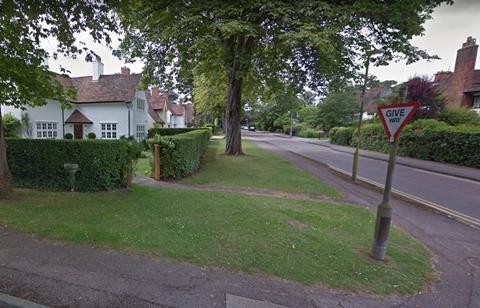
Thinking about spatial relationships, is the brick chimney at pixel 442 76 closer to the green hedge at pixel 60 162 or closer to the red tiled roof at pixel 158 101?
the green hedge at pixel 60 162

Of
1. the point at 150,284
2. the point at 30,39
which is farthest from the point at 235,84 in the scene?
the point at 150,284

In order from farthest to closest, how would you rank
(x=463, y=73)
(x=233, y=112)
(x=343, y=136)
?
(x=343, y=136) → (x=463, y=73) → (x=233, y=112)

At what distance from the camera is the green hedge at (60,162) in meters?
6.62

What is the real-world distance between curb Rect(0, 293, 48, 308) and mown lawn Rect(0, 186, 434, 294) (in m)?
1.23

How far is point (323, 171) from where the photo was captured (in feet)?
41.2

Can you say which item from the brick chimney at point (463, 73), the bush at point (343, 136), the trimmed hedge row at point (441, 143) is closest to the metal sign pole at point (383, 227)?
the trimmed hedge row at point (441, 143)

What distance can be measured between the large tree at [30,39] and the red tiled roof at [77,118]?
723 inches

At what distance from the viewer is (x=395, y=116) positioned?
3.87 meters

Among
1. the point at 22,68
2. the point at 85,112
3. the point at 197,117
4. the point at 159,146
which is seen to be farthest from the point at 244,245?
the point at 197,117

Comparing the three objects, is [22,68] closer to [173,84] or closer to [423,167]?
[173,84]

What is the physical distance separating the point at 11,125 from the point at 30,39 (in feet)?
53.1

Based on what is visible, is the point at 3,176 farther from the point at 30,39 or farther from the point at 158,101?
the point at 158,101

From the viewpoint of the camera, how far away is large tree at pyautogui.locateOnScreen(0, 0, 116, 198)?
5258 millimetres

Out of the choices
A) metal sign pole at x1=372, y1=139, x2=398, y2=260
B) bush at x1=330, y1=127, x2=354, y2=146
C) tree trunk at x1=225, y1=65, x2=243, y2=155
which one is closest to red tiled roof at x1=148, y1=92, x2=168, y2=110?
tree trunk at x1=225, y1=65, x2=243, y2=155
